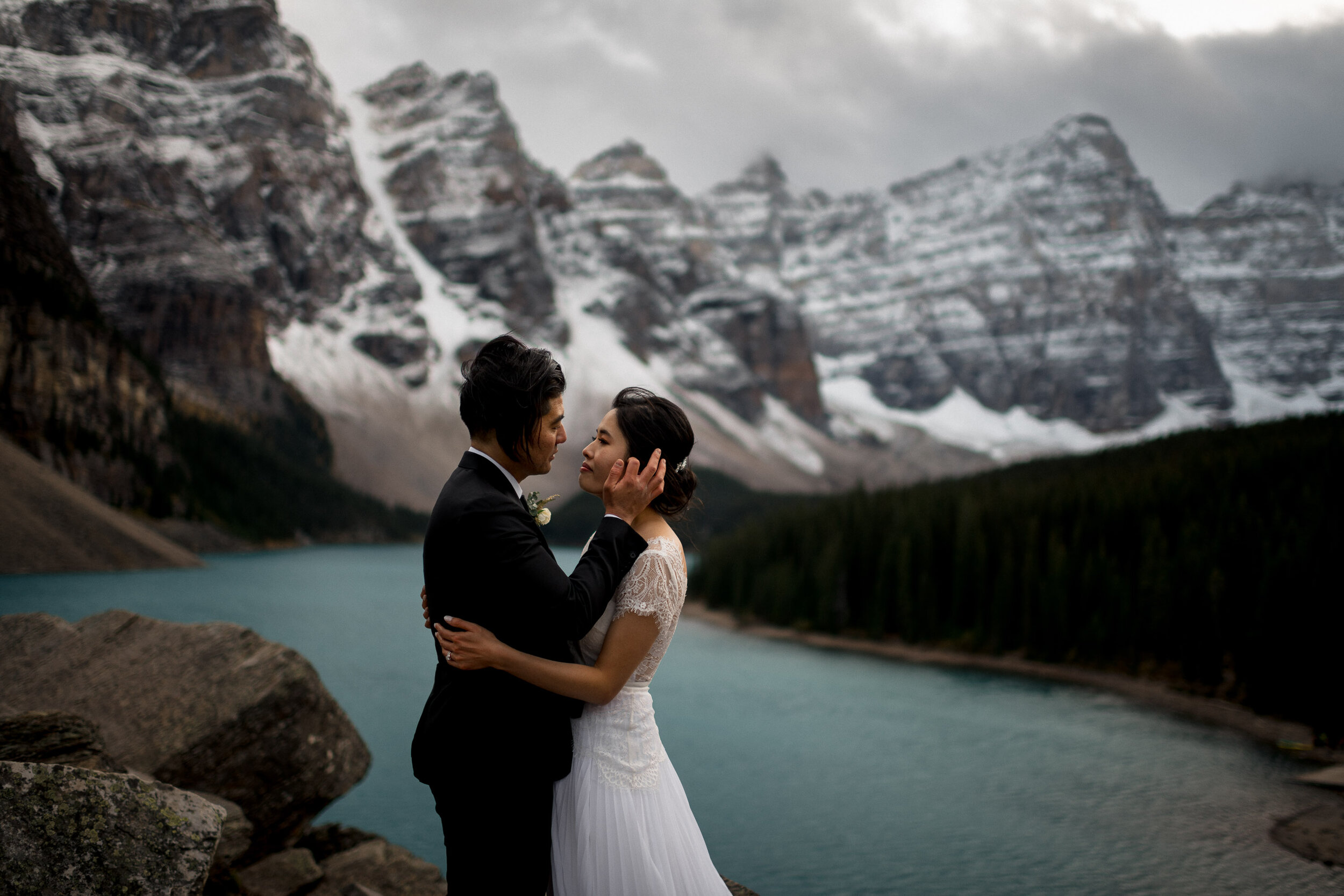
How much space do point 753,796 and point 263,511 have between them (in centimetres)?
9118

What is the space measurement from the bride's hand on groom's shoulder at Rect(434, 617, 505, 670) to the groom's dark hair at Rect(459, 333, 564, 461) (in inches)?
27.7

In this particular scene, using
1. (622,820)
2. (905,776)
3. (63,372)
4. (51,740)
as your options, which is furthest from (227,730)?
(63,372)

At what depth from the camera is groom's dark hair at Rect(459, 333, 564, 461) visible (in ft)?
11.6

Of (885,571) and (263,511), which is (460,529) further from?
(263,511)

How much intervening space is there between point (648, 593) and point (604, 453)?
613 mm

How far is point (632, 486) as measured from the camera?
3.56 metres

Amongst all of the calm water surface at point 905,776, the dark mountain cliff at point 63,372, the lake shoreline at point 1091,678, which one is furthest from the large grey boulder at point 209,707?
the dark mountain cliff at point 63,372

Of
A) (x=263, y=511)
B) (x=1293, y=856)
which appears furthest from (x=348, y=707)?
(x=263, y=511)

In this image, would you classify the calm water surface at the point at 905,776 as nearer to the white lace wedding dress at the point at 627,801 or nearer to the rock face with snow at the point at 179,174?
the white lace wedding dress at the point at 627,801

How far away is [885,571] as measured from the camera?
43.0m

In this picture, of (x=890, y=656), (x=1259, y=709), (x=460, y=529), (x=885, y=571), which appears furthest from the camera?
(x=885, y=571)

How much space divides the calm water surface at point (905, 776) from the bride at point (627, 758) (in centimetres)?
1006

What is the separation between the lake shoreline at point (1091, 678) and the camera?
918 inches

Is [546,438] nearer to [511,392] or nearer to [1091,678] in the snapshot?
[511,392]
